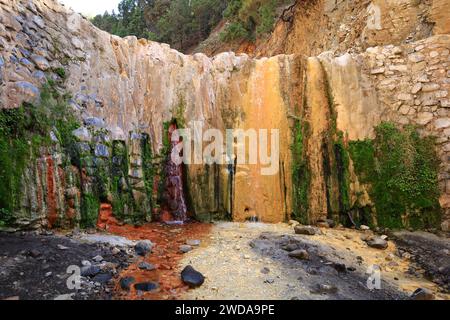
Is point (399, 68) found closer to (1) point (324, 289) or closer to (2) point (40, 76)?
(1) point (324, 289)

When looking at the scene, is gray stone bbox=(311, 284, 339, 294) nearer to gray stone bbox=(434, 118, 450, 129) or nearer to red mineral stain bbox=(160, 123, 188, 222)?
red mineral stain bbox=(160, 123, 188, 222)

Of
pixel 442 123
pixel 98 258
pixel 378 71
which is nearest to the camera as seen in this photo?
pixel 98 258

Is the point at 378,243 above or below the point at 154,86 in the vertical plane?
below

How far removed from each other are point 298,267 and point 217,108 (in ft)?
13.8

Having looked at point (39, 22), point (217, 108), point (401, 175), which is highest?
point (39, 22)

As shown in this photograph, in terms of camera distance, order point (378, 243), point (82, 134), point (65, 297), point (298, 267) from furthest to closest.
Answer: point (378, 243) < point (82, 134) < point (298, 267) < point (65, 297)

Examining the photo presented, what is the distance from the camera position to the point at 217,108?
8.26m

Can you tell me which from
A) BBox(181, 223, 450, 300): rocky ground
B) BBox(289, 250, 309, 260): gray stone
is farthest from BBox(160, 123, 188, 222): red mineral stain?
BBox(289, 250, 309, 260): gray stone

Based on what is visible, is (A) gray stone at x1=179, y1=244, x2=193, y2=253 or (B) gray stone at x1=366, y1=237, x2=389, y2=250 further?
(B) gray stone at x1=366, y1=237, x2=389, y2=250

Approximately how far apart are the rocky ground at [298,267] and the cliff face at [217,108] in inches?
48.2

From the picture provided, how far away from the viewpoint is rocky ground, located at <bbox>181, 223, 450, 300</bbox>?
4.42m

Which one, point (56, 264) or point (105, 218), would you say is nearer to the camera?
point (56, 264)

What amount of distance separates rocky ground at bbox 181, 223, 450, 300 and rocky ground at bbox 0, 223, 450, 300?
0.01 m

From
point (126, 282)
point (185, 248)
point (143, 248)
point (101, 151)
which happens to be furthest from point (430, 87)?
point (126, 282)
